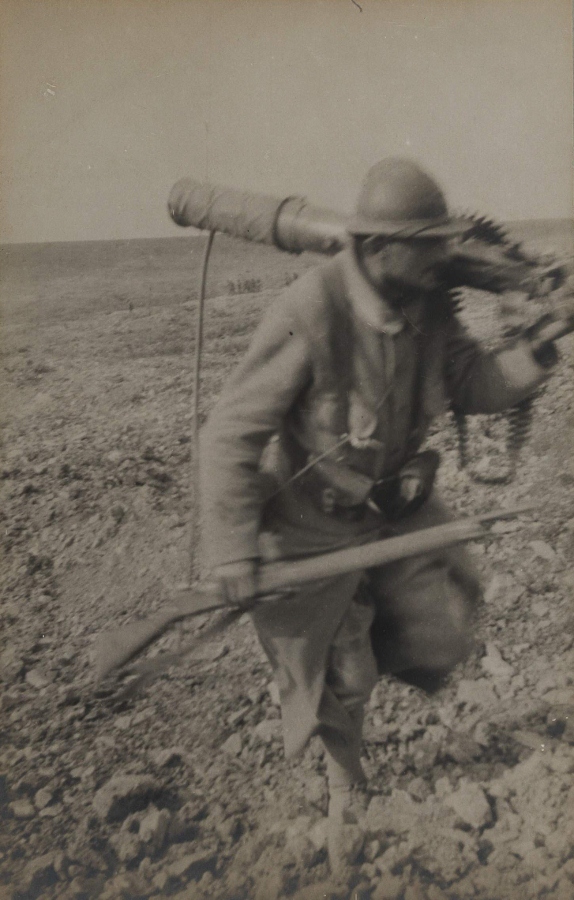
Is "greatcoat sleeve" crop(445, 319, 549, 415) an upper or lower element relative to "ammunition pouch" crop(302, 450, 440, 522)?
upper

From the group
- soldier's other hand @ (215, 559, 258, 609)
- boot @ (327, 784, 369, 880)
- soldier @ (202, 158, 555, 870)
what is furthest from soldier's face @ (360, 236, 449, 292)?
boot @ (327, 784, 369, 880)

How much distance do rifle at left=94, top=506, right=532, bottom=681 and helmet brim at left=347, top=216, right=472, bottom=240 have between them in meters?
0.49

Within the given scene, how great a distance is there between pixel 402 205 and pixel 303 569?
2.09ft

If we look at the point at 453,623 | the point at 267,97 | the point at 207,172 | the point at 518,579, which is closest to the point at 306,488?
the point at 453,623

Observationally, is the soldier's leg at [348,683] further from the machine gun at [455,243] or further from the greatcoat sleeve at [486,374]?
the machine gun at [455,243]

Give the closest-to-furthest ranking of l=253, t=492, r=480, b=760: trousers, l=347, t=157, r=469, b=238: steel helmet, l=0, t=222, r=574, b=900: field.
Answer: l=347, t=157, r=469, b=238: steel helmet
l=253, t=492, r=480, b=760: trousers
l=0, t=222, r=574, b=900: field

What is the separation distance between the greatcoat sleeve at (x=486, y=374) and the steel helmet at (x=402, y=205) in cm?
25

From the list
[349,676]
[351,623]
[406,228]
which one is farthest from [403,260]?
[349,676]

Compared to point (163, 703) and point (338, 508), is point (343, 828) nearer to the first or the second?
point (163, 703)

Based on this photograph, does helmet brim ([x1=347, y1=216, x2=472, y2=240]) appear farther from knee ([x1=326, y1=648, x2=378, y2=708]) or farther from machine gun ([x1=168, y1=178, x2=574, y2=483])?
knee ([x1=326, y1=648, x2=378, y2=708])

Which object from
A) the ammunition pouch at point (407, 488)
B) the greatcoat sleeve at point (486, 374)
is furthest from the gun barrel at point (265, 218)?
the ammunition pouch at point (407, 488)

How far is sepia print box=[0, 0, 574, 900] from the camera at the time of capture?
1.33m

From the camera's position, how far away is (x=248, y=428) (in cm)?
129

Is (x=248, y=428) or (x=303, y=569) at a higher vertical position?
(x=248, y=428)
